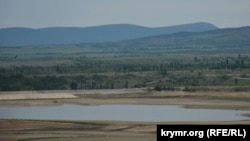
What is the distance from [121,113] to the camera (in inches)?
1715

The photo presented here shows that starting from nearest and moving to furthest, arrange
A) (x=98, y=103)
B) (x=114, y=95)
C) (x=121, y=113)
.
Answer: (x=121, y=113)
(x=98, y=103)
(x=114, y=95)

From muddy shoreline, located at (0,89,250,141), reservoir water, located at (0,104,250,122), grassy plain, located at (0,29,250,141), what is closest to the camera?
muddy shoreline, located at (0,89,250,141)

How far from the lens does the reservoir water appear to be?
40.2 m

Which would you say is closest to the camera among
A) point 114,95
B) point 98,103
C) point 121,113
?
point 121,113

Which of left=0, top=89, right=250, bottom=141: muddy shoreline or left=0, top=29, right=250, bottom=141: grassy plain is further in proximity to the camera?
left=0, top=29, right=250, bottom=141: grassy plain

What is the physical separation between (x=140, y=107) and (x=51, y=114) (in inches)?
301

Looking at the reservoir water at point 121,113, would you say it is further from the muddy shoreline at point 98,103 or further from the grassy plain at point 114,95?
the grassy plain at point 114,95

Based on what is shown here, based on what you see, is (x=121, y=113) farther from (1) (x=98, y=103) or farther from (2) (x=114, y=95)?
(2) (x=114, y=95)

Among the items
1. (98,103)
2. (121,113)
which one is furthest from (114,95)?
(121,113)

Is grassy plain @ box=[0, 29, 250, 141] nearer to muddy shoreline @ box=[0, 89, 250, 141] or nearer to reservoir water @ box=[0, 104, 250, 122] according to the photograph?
muddy shoreline @ box=[0, 89, 250, 141]

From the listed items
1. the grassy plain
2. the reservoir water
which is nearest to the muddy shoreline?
the grassy plain

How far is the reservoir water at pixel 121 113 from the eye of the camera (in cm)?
4016

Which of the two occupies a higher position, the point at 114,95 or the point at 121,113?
the point at 114,95

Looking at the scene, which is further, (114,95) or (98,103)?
(114,95)
